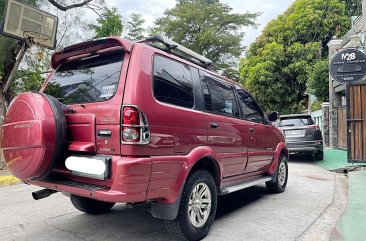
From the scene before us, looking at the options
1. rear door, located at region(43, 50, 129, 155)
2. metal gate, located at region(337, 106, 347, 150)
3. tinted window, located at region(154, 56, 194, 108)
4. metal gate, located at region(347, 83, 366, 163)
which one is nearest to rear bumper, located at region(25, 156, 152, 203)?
rear door, located at region(43, 50, 129, 155)

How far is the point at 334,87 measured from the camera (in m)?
14.4

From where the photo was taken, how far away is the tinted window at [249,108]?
16.7 feet

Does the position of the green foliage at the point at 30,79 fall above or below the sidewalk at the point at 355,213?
above

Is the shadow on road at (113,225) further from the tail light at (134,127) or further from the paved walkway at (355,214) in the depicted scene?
the paved walkway at (355,214)

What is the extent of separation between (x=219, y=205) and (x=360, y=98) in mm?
5777

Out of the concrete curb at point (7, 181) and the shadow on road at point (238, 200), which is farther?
the concrete curb at point (7, 181)

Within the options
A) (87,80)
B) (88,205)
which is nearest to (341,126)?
(88,205)

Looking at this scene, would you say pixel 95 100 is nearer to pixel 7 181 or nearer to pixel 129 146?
pixel 129 146

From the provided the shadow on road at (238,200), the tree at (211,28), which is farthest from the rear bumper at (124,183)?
the tree at (211,28)

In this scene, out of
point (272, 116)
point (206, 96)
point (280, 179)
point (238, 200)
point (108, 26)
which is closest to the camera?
point (206, 96)

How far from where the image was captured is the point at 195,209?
358 centimetres

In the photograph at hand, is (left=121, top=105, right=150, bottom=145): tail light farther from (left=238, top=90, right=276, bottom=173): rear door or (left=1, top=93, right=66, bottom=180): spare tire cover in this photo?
(left=238, top=90, right=276, bottom=173): rear door

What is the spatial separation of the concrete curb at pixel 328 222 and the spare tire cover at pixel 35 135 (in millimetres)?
2846

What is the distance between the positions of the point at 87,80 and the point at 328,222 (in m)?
3.60
